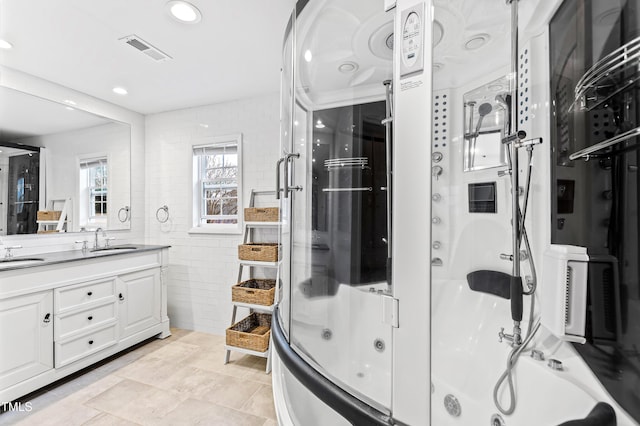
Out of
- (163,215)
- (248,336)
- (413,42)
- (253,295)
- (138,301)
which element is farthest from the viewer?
(163,215)

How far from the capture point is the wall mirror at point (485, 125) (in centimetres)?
157

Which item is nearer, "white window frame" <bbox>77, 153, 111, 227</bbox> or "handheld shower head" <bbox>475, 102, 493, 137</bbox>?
"handheld shower head" <bbox>475, 102, 493, 137</bbox>

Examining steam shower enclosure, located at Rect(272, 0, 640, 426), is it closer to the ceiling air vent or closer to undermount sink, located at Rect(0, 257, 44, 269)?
the ceiling air vent

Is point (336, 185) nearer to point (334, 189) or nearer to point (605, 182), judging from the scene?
point (334, 189)

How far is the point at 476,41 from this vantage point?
5.11 ft

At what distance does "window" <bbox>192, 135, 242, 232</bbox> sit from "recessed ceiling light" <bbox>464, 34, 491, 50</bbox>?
2.25 metres

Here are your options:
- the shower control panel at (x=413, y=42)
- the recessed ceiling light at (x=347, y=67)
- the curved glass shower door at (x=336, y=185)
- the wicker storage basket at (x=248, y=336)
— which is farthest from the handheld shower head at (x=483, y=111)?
the wicker storage basket at (x=248, y=336)

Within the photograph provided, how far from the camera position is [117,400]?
76.0 inches

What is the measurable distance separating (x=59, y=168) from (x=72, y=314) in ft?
4.63

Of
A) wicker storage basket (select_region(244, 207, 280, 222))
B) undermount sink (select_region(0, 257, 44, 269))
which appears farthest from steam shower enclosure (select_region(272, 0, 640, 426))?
undermount sink (select_region(0, 257, 44, 269))

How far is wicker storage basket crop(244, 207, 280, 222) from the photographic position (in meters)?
2.66

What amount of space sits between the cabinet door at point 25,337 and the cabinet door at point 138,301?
54cm

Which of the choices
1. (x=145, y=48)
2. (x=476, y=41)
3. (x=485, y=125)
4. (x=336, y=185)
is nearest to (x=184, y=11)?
(x=145, y=48)

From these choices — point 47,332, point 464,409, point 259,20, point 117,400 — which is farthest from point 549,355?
point 47,332
